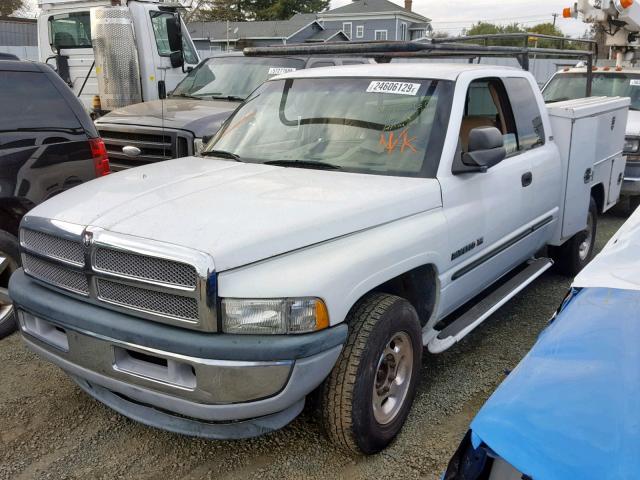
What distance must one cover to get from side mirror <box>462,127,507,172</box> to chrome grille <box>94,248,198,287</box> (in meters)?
1.90

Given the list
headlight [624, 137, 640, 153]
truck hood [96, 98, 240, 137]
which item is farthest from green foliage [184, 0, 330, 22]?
headlight [624, 137, 640, 153]

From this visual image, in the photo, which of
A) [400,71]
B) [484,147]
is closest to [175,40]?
[400,71]

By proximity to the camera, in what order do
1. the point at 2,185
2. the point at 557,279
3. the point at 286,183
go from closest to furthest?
the point at 286,183
the point at 2,185
the point at 557,279

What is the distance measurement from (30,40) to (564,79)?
84.8ft

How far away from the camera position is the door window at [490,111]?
4000 mm

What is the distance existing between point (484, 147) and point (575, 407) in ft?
7.08

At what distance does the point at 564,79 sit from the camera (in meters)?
10.2

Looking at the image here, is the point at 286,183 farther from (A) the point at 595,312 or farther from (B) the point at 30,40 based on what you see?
(B) the point at 30,40

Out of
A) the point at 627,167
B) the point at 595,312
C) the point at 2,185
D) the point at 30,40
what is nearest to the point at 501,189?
the point at 595,312

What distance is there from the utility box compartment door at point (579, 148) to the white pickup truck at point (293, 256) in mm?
835

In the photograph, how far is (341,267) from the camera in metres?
2.70

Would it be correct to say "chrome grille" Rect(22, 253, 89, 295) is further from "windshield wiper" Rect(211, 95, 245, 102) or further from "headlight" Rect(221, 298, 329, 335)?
"windshield wiper" Rect(211, 95, 245, 102)

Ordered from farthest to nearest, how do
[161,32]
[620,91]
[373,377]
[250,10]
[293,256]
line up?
[250,10]
[161,32]
[620,91]
[373,377]
[293,256]

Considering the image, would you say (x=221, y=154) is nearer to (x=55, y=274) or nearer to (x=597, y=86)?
(x=55, y=274)
